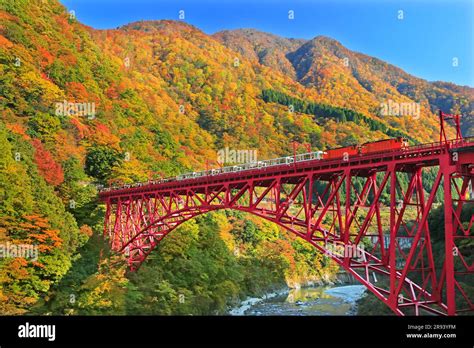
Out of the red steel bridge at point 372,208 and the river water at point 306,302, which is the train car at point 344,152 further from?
the river water at point 306,302

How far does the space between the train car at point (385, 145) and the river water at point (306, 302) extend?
2457 centimetres

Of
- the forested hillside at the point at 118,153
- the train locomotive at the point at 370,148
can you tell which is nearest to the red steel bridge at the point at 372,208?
the train locomotive at the point at 370,148

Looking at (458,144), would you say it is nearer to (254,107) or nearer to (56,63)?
(56,63)

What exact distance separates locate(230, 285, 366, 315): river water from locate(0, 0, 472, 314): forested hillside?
7.29 ft

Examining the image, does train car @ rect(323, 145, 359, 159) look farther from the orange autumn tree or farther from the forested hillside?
the orange autumn tree

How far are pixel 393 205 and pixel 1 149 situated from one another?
27.1 meters

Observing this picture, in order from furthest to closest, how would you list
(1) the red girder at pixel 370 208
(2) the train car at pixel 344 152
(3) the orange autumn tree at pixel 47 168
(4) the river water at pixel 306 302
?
1. (4) the river water at pixel 306 302
2. (3) the orange autumn tree at pixel 47 168
3. (2) the train car at pixel 344 152
4. (1) the red girder at pixel 370 208

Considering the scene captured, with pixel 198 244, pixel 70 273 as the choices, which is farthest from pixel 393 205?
pixel 198 244

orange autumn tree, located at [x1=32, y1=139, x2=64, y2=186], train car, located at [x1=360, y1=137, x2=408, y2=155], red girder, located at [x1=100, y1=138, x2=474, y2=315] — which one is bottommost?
red girder, located at [x1=100, y1=138, x2=474, y2=315]

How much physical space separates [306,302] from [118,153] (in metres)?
28.1

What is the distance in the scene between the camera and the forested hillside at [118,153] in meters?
31.8

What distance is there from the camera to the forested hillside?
31.8 meters

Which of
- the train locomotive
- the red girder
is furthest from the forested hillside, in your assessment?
the train locomotive

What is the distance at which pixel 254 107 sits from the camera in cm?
12244
